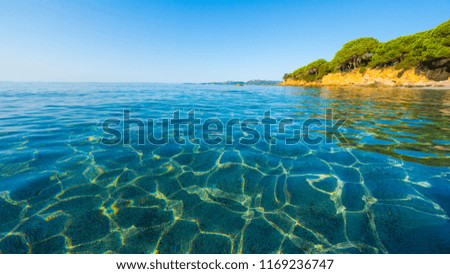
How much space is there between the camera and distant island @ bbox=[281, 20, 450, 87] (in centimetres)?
4059

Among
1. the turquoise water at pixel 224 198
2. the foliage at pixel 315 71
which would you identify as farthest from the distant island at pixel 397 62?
the turquoise water at pixel 224 198

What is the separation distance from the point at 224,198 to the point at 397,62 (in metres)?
69.5

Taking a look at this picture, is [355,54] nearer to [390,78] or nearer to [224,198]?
[390,78]

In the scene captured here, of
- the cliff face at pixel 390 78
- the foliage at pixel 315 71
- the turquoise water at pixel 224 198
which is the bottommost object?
the turquoise water at pixel 224 198

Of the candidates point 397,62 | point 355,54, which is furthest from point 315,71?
point 397,62

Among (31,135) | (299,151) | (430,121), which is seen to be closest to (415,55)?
(430,121)

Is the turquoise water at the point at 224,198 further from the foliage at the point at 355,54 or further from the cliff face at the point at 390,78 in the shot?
the foliage at the point at 355,54

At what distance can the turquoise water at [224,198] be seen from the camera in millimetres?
2980

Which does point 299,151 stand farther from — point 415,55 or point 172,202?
Result: point 415,55

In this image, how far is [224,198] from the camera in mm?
3986

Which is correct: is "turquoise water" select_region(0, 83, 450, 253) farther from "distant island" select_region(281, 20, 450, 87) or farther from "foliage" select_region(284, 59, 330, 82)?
"foliage" select_region(284, 59, 330, 82)

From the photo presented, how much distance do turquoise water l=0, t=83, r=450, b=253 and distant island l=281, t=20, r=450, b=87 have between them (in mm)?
54038

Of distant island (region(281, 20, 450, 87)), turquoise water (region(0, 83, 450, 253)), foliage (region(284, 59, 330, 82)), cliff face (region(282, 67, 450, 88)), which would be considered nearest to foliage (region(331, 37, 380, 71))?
distant island (region(281, 20, 450, 87))

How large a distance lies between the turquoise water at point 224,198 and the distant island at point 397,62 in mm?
54038
